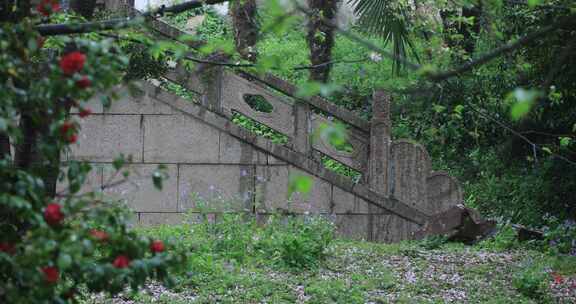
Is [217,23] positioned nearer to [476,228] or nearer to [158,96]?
[158,96]

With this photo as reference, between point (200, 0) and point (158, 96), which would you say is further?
point (158, 96)

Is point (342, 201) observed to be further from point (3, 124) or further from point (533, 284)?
point (3, 124)

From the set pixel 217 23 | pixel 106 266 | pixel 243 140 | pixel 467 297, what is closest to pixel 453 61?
pixel 243 140

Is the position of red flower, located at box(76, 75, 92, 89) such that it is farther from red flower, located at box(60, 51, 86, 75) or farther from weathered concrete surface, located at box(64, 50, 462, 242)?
weathered concrete surface, located at box(64, 50, 462, 242)

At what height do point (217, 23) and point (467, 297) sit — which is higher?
point (217, 23)

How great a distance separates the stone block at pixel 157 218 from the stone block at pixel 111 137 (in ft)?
2.27

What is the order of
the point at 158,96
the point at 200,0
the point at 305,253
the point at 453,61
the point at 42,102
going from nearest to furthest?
1. the point at 42,102
2. the point at 200,0
3. the point at 305,253
4. the point at 453,61
5. the point at 158,96

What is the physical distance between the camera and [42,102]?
3789 millimetres

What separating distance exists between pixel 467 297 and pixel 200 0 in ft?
13.4

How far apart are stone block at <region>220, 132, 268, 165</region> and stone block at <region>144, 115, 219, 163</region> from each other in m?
0.09

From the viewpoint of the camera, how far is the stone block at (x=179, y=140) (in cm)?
1110

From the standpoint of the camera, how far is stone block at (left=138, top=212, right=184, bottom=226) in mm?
11094

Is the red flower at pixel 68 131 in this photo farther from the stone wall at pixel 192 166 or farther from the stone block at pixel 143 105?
the stone block at pixel 143 105

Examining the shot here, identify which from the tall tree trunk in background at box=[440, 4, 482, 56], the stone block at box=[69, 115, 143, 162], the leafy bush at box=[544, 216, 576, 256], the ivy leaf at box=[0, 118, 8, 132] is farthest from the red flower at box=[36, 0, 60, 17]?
the stone block at box=[69, 115, 143, 162]
